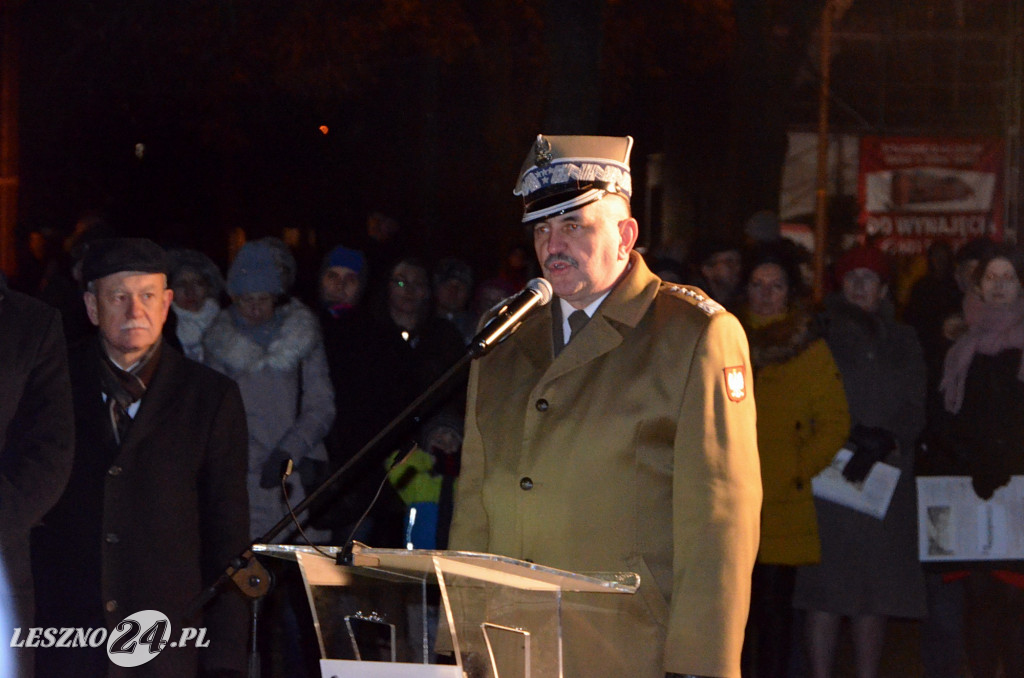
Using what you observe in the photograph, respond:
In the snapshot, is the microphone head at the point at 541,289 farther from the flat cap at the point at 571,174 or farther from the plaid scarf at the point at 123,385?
the plaid scarf at the point at 123,385

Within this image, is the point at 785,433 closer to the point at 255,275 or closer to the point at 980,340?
the point at 980,340

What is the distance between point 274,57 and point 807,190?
798 cm

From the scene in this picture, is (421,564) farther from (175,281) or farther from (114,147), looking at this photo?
(114,147)

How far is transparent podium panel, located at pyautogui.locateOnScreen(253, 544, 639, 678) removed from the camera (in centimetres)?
267

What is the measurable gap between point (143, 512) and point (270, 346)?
242 cm

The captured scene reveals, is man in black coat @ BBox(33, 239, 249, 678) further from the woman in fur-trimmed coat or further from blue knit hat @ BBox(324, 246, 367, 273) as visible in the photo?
blue knit hat @ BBox(324, 246, 367, 273)

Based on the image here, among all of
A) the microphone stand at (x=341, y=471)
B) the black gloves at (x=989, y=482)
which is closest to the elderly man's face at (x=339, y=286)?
the black gloves at (x=989, y=482)

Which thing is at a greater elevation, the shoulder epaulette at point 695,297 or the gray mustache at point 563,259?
the gray mustache at point 563,259

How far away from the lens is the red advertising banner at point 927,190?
1784 centimetres

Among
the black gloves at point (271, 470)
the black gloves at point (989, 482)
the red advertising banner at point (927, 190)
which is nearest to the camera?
the black gloves at point (271, 470)

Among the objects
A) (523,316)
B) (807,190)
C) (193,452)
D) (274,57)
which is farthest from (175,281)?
(807,190)

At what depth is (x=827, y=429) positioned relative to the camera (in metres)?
6.68

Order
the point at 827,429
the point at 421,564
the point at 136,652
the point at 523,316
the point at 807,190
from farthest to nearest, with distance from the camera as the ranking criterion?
the point at 807,190
the point at 827,429
the point at 136,652
the point at 523,316
the point at 421,564

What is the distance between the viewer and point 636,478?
332cm
